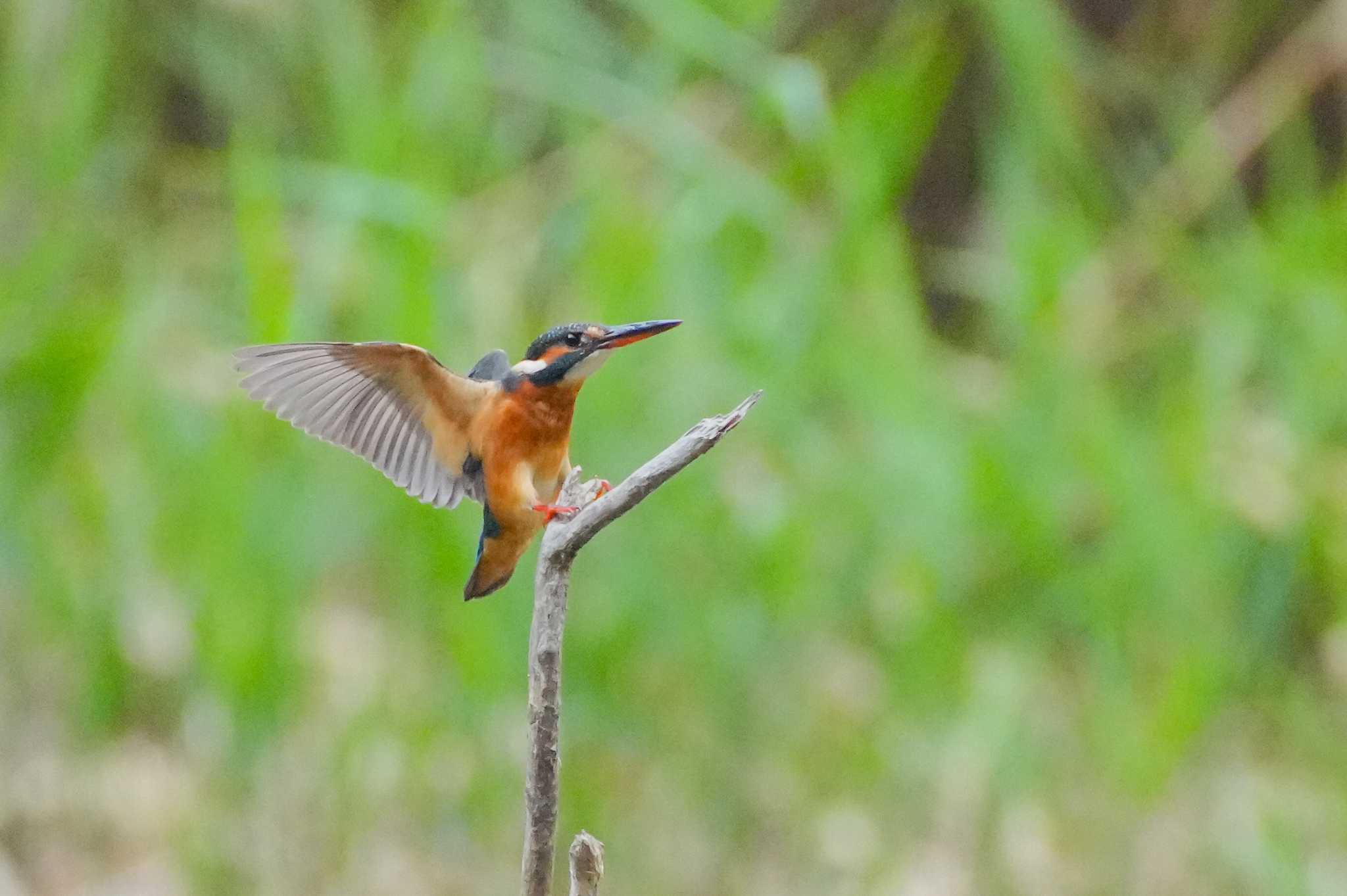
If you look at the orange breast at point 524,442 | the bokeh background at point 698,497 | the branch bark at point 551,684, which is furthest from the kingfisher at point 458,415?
the bokeh background at point 698,497

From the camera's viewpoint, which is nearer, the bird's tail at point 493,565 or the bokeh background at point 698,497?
the bird's tail at point 493,565

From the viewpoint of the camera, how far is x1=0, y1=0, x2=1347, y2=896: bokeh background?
1862 mm

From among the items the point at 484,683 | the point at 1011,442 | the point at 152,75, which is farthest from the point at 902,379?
the point at 152,75

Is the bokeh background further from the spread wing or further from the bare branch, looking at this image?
the bare branch

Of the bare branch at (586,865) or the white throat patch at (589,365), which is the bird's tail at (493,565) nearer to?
the white throat patch at (589,365)

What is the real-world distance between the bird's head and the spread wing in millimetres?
50

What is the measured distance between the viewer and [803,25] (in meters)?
2.44

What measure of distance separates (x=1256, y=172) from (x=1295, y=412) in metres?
0.61

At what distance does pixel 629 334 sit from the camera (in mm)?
722

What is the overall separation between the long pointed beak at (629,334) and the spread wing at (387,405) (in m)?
0.09

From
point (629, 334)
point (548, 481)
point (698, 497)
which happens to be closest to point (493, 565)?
point (548, 481)

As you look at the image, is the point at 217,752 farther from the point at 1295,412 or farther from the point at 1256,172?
the point at 1256,172

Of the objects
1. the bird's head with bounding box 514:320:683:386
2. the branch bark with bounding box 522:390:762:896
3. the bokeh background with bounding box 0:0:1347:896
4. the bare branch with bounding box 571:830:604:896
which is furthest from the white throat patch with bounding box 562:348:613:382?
the bokeh background with bounding box 0:0:1347:896

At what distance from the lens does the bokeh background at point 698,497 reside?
186cm
